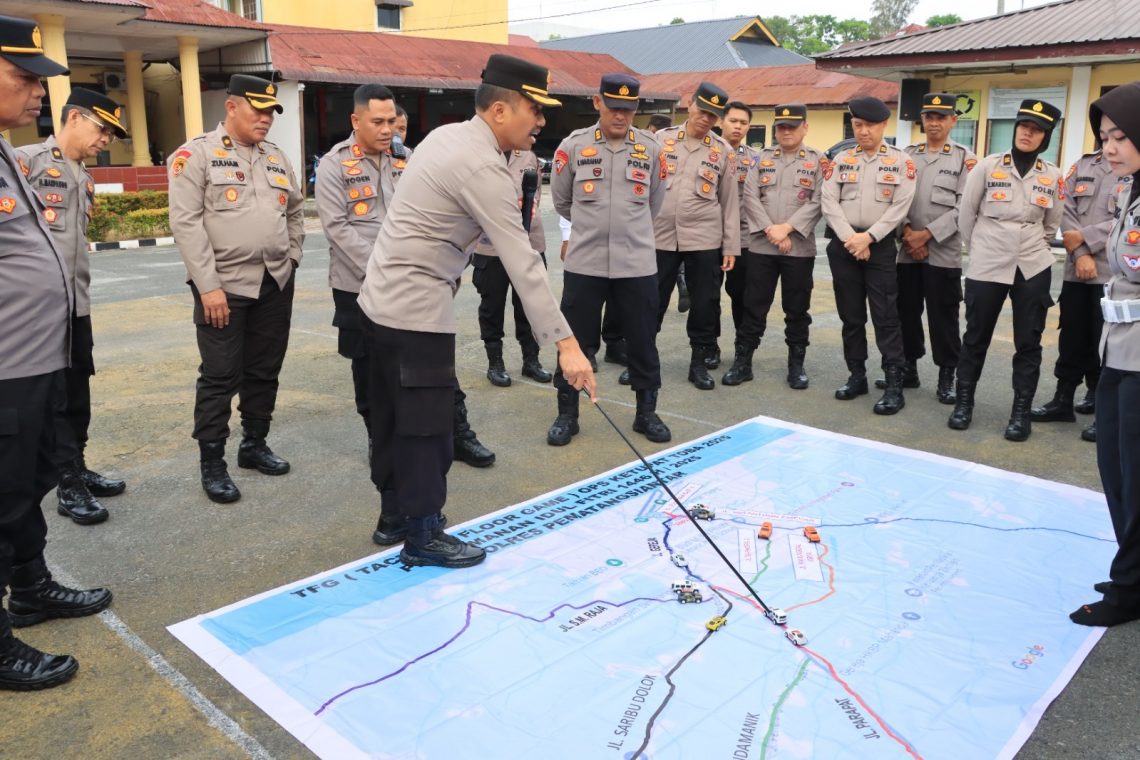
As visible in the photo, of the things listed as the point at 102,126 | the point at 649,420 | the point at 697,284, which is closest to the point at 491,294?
the point at 697,284

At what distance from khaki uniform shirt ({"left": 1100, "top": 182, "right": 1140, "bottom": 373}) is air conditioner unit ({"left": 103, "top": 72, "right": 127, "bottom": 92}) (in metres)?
21.4

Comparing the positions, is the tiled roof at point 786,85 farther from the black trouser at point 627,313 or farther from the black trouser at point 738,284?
the black trouser at point 627,313

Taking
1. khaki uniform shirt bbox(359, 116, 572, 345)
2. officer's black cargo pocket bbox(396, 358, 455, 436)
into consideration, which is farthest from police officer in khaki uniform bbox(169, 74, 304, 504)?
officer's black cargo pocket bbox(396, 358, 455, 436)

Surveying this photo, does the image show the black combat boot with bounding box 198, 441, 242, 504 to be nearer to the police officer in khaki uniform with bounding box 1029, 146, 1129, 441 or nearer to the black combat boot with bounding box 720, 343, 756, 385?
the black combat boot with bounding box 720, 343, 756, 385

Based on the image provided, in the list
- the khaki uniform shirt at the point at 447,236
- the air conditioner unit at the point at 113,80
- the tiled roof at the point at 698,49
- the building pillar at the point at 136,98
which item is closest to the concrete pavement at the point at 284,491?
the khaki uniform shirt at the point at 447,236

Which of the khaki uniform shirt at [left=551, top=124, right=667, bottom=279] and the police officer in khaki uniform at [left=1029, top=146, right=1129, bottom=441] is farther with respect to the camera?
the police officer in khaki uniform at [left=1029, top=146, right=1129, bottom=441]

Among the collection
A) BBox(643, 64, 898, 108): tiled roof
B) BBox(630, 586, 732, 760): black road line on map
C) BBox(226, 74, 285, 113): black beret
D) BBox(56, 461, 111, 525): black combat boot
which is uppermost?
BBox(643, 64, 898, 108): tiled roof

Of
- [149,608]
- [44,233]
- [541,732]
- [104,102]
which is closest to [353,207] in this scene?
[104,102]

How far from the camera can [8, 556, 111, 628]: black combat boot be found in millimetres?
2854

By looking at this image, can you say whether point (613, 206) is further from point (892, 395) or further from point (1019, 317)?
point (1019, 317)

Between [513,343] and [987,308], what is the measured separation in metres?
3.42

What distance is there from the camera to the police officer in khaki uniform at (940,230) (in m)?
5.22

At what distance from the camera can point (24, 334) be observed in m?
2.52

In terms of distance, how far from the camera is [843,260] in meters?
5.35
